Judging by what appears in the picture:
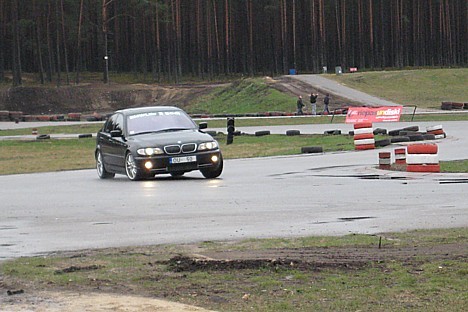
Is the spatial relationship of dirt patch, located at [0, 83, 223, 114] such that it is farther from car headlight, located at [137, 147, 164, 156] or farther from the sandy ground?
the sandy ground

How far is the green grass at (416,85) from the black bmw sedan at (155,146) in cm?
4798

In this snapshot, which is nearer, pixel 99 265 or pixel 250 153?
pixel 99 265

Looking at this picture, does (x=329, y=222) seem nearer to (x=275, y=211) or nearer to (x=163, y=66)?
(x=275, y=211)

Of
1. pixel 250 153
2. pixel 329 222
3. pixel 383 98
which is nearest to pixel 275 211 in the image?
pixel 329 222

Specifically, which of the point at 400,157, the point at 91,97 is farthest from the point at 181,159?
the point at 91,97

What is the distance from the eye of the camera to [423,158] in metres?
19.8

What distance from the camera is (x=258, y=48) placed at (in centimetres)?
11388

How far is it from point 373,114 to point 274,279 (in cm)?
3825

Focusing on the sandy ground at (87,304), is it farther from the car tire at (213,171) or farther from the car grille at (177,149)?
the car tire at (213,171)

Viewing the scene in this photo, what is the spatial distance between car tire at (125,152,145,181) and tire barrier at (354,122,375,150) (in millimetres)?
9959

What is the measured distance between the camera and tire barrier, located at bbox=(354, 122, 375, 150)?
28.7 meters

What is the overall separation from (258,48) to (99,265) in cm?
10574

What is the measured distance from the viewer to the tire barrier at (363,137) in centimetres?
2872

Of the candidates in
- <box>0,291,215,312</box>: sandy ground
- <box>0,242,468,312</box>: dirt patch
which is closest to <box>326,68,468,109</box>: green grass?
<box>0,242,468,312</box>: dirt patch
